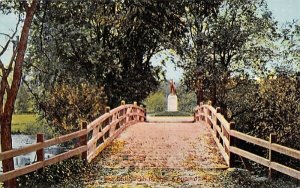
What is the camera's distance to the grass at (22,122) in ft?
123

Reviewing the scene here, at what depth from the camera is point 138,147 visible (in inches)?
585

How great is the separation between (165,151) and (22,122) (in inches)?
1067

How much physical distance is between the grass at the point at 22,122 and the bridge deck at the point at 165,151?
65.0 feet

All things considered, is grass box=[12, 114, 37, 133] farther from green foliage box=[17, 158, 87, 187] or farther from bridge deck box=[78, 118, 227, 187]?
green foliage box=[17, 158, 87, 187]

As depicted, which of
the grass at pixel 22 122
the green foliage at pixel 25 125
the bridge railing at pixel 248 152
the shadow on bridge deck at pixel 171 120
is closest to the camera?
the bridge railing at pixel 248 152

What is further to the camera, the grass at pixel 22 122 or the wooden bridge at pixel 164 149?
the grass at pixel 22 122

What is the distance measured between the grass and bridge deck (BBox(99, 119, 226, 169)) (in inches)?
780

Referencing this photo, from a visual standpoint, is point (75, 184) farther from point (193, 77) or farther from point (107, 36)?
point (193, 77)

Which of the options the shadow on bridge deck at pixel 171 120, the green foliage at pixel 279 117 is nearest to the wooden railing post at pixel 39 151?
the green foliage at pixel 279 117

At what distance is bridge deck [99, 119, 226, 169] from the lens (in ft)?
40.3

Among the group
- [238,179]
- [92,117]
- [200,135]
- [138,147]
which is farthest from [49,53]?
[238,179]

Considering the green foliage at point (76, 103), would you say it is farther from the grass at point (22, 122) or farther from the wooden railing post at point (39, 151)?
the wooden railing post at point (39, 151)

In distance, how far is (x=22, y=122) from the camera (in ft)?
130

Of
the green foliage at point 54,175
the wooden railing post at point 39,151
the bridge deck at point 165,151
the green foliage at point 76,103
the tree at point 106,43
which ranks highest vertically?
the tree at point 106,43
